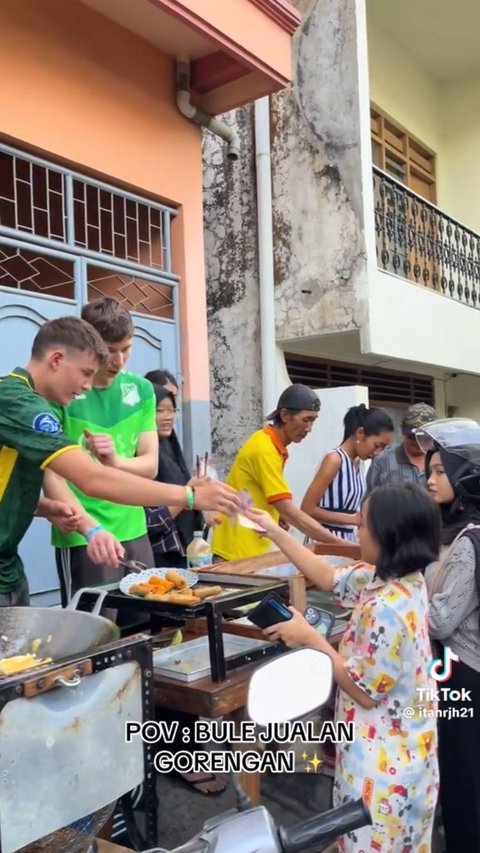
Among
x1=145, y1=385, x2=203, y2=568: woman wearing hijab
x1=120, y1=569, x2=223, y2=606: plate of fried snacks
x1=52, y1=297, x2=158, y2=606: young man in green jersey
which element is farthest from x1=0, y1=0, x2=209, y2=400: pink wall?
x1=120, y1=569, x2=223, y2=606: plate of fried snacks

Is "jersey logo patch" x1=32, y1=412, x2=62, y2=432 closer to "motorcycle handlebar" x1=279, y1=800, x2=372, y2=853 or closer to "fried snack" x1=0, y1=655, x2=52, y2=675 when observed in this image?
"fried snack" x1=0, y1=655, x2=52, y2=675

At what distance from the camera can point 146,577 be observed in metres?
2.44

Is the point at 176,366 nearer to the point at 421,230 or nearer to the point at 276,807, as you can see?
the point at 276,807

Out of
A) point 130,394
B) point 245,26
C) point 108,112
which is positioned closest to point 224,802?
point 130,394

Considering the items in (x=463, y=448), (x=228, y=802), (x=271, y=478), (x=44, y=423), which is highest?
(x=44, y=423)

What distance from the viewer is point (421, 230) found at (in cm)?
820

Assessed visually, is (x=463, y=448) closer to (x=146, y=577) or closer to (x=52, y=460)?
(x=146, y=577)

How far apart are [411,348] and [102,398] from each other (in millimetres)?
5055

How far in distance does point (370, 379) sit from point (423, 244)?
180 centimetres

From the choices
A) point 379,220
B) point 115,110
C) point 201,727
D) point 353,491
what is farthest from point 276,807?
point 379,220

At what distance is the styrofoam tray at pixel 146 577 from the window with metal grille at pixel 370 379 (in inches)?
204

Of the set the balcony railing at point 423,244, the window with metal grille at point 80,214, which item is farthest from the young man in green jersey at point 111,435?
the balcony railing at point 423,244

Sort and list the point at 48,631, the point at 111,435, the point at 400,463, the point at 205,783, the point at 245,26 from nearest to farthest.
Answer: the point at 48,631 → the point at 111,435 → the point at 205,783 → the point at 400,463 → the point at 245,26

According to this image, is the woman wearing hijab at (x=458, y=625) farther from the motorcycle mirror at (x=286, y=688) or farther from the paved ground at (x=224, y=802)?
the motorcycle mirror at (x=286, y=688)
